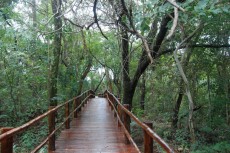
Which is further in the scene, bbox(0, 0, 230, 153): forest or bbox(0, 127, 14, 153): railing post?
bbox(0, 0, 230, 153): forest

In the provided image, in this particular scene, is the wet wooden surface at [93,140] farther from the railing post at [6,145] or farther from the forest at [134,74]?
the railing post at [6,145]

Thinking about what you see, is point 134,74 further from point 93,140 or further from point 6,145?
point 6,145

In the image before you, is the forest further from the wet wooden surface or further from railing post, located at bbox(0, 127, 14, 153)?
railing post, located at bbox(0, 127, 14, 153)

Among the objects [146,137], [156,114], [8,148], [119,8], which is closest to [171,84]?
[156,114]

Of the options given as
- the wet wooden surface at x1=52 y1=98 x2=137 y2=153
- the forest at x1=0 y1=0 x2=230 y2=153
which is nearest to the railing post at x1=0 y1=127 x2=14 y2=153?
the wet wooden surface at x1=52 y1=98 x2=137 y2=153

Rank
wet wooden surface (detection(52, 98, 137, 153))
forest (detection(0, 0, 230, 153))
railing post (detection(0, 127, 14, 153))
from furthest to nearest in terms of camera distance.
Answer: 1. forest (detection(0, 0, 230, 153))
2. wet wooden surface (detection(52, 98, 137, 153))
3. railing post (detection(0, 127, 14, 153))

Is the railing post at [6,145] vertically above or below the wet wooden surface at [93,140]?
above

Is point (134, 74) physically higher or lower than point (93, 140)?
higher

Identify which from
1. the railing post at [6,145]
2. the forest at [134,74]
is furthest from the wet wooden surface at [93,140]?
the railing post at [6,145]

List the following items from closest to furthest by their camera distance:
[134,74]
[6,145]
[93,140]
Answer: [6,145] → [93,140] → [134,74]

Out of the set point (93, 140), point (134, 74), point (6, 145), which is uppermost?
point (134, 74)

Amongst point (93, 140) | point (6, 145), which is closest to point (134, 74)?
point (93, 140)

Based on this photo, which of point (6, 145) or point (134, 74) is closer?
point (6, 145)

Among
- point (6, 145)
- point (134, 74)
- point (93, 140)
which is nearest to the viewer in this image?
point (6, 145)
